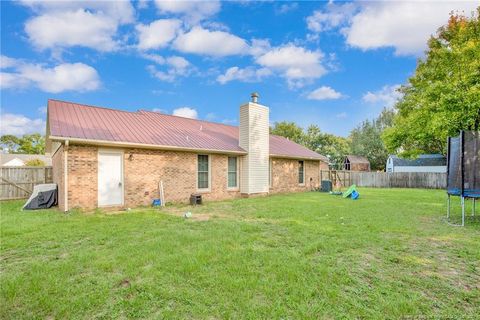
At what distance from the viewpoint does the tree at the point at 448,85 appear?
1332cm

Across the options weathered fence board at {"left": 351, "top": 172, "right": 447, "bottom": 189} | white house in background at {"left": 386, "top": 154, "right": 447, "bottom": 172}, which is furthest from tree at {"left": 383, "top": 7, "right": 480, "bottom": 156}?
white house in background at {"left": 386, "top": 154, "right": 447, "bottom": 172}

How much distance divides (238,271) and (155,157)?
783cm

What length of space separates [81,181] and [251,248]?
698cm

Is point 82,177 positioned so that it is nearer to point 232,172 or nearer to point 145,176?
point 145,176

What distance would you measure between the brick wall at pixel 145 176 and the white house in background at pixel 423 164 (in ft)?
97.0

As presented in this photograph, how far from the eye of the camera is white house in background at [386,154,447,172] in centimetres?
3031

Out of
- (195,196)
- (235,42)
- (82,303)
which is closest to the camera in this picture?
(82,303)

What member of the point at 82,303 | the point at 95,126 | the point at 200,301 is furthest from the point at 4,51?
the point at 200,301

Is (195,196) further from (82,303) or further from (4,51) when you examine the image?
(4,51)

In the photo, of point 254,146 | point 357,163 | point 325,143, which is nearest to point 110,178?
point 254,146

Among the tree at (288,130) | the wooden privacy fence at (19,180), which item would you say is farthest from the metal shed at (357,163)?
the wooden privacy fence at (19,180)

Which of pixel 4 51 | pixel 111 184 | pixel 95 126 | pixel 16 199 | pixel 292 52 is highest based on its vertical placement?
pixel 292 52

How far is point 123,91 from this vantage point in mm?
19094

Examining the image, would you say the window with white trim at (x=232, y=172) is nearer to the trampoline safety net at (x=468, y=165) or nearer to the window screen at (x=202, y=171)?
the window screen at (x=202, y=171)
